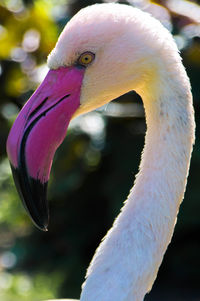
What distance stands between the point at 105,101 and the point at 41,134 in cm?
26

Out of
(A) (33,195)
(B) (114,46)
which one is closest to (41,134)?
(A) (33,195)

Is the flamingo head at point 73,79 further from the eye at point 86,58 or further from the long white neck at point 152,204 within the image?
the long white neck at point 152,204

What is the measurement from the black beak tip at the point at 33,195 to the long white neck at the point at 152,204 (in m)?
0.24

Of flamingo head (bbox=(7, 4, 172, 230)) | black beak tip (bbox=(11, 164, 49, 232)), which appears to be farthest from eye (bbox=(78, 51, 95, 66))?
black beak tip (bbox=(11, 164, 49, 232))

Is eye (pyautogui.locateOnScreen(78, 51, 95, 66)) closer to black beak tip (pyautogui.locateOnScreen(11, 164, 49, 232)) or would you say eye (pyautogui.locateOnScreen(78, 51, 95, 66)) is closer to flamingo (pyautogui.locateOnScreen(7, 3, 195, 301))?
flamingo (pyautogui.locateOnScreen(7, 3, 195, 301))

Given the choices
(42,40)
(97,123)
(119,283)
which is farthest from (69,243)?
(119,283)

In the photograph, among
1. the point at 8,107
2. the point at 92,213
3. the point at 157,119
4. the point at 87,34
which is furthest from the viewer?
the point at 92,213

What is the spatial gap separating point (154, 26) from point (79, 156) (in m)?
2.67

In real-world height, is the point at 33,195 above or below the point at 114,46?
below

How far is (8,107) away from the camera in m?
4.33

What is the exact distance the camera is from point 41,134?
1702 mm

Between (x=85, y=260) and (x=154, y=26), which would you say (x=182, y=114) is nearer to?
(x=154, y=26)

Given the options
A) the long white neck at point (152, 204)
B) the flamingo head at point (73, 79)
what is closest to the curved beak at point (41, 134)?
the flamingo head at point (73, 79)

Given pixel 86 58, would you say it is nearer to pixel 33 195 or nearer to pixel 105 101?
pixel 105 101
